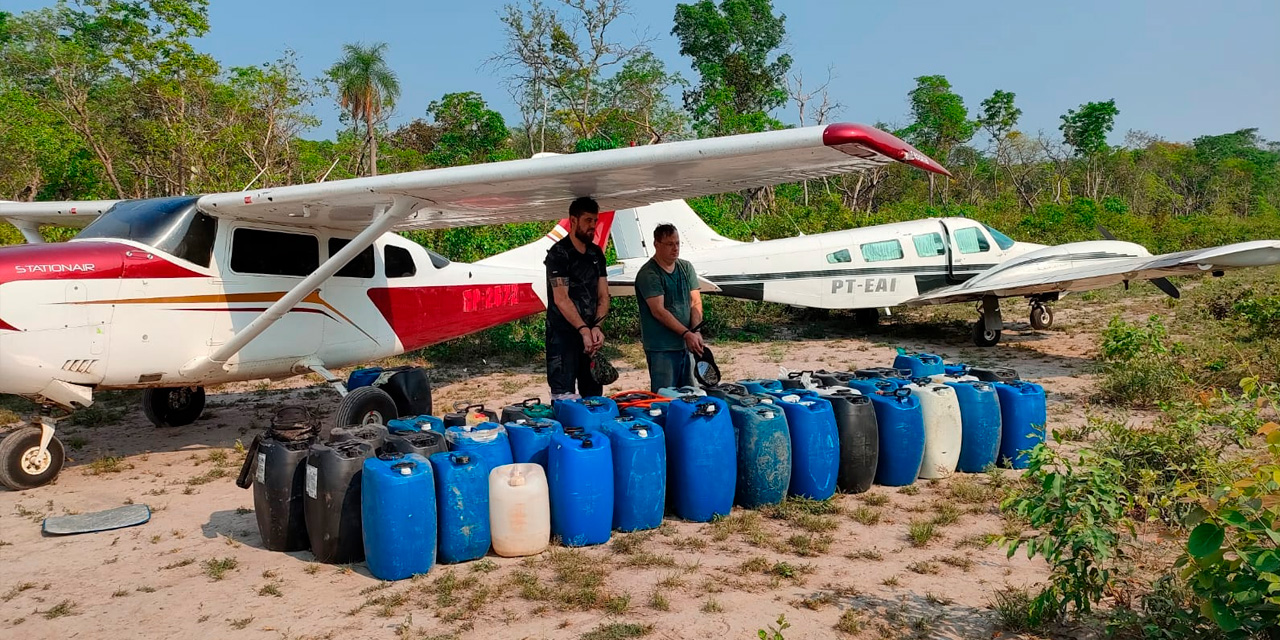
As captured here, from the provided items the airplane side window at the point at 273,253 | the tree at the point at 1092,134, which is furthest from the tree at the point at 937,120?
the airplane side window at the point at 273,253

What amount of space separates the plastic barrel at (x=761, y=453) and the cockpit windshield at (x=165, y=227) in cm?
478

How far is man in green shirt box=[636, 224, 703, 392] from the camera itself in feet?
19.5

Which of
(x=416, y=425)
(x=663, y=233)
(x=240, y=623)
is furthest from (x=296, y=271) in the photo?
(x=240, y=623)

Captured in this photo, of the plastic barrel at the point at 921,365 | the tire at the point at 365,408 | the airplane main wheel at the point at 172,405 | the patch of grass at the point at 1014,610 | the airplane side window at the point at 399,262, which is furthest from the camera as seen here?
the airplane side window at the point at 399,262

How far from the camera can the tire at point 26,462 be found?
5.81m

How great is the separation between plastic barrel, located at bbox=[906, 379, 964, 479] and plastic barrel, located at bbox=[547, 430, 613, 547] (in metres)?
2.44

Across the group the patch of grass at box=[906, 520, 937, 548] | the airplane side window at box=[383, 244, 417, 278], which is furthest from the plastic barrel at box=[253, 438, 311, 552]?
the airplane side window at box=[383, 244, 417, 278]

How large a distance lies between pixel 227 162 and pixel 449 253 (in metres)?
10.8

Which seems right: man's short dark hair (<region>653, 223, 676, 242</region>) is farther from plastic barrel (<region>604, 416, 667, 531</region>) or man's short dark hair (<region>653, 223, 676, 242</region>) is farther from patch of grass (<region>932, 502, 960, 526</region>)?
patch of grass (<region>932, 502, 960, 526</region>)

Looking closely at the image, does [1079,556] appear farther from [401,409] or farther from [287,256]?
[287,256]

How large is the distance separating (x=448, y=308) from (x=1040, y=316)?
10.4 meters

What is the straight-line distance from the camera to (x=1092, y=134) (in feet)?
138

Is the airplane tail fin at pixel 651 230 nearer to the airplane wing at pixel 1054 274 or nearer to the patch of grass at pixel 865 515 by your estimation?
the airplane wing at pixel 1054 274

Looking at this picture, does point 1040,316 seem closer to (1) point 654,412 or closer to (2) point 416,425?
(1) point 654,412
